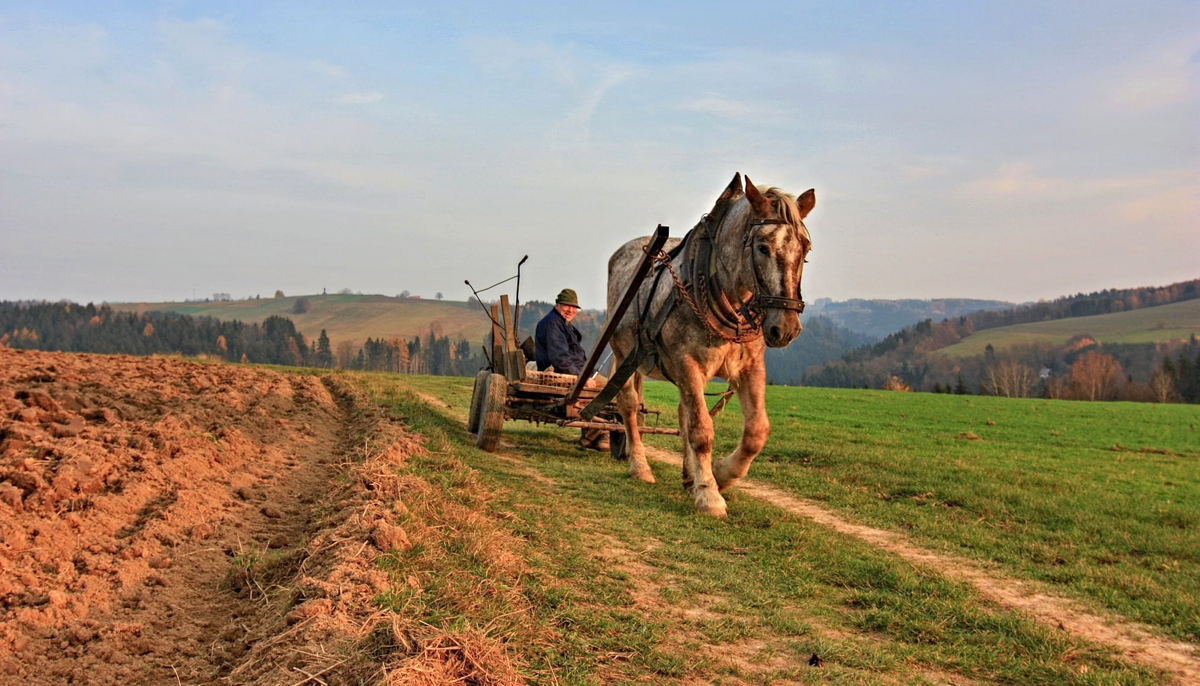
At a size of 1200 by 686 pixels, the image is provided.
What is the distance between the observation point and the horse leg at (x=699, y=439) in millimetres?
6922

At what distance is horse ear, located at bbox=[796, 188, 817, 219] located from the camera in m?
6.22

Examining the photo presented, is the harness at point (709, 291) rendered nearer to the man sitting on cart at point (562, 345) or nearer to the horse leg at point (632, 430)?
the horse leg at point (632, 430)

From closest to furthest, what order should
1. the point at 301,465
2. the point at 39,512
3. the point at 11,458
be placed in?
the point at 39,512 < the point at 11,458 < the point at 301,465

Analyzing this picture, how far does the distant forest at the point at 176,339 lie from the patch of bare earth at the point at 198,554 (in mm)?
61929

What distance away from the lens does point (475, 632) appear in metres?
3.04

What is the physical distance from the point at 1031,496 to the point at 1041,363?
4741 inches

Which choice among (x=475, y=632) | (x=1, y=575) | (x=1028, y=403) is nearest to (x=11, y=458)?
(x=1, y=575)

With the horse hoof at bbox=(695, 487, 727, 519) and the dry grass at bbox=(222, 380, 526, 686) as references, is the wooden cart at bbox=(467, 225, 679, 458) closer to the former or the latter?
the horse hoof at bbox=(695, 487, 727, 519)

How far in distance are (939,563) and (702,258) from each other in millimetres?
3269

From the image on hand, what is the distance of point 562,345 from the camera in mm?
11492

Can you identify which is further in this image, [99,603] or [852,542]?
[852,542]

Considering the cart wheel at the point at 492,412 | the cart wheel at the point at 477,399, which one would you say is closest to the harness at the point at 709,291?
the cart wheel at the point at 492,412

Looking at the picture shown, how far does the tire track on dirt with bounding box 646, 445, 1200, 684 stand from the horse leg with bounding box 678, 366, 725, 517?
1.27 m

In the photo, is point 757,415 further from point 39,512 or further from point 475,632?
point 39,512
